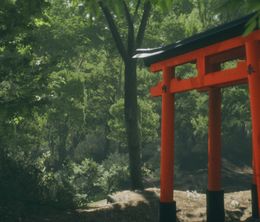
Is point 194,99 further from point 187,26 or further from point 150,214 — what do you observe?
point 150,214

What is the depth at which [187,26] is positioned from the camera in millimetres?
33250

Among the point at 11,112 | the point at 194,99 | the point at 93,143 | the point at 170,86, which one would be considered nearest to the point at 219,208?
the point at 170,86

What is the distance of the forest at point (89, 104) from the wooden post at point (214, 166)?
2.70 meters

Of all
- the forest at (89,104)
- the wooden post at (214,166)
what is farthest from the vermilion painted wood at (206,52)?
the wooden post at (214,166)

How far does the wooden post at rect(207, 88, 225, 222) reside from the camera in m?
11.8

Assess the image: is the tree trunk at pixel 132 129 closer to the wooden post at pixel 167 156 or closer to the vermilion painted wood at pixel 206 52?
the vermilion painted wood at pixel 206 52

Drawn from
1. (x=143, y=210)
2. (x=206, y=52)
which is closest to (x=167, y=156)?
(x=143, y=210)

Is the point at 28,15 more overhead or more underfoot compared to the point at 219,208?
more overhead

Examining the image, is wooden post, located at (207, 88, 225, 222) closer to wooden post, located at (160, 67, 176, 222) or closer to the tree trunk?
wooden post, located at (160, 67, 176, 222)

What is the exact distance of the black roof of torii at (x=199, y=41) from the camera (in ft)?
27.4

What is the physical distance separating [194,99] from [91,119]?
359 inches

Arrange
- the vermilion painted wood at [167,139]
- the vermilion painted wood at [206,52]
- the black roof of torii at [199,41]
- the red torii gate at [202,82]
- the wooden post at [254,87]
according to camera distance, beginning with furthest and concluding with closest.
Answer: the vermilion painted wood at [167,139] → the red torii gate at [202,82] → the vermilion painted wood at [206,52] → the black roof of torii at [199,41] → the wooden post at [254,87]

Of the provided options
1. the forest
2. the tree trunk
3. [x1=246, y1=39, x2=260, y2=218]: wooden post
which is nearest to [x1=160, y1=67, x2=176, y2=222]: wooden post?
the forest

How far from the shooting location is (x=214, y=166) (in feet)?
38.5
